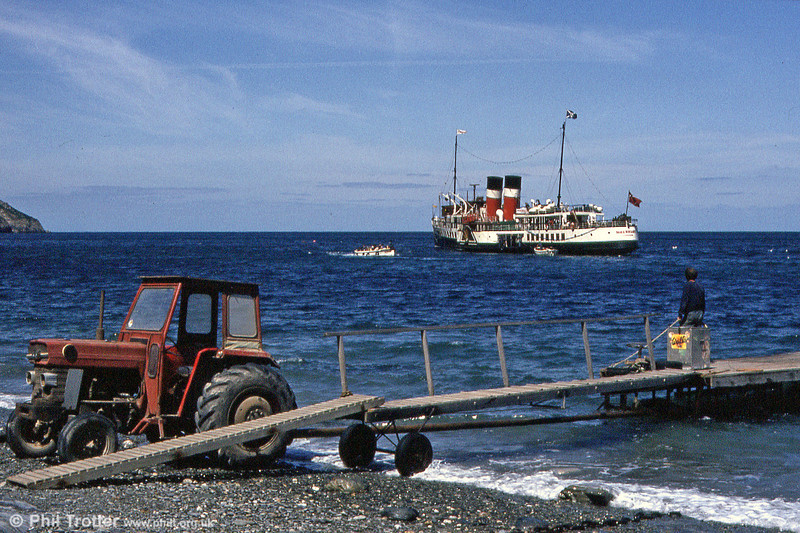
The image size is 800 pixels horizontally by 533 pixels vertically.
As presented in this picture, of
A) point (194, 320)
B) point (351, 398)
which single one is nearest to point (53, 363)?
point (194, 320)

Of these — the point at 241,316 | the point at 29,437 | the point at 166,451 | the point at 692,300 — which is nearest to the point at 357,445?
the point at 241,316

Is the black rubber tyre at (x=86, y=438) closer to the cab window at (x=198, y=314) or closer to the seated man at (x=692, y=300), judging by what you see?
the cab window at (x=198, y=314)

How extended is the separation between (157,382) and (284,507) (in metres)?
2.48

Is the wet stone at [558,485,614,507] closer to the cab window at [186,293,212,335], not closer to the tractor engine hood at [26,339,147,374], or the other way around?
the cab window at [186,293,212,335]

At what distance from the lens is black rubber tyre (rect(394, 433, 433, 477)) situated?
10930 mm

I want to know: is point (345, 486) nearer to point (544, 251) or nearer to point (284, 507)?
point (284, 507)

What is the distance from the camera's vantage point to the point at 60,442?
9414 mm

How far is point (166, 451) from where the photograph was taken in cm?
901

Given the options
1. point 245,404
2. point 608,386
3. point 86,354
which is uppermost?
point 86,354

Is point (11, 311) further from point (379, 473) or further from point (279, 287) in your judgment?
point (379, 473)

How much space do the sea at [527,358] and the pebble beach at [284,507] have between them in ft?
3.28

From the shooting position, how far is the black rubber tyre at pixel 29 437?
1036 centimetres

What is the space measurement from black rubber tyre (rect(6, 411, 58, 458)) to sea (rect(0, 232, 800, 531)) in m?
3.52

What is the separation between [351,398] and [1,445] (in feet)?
17.2
